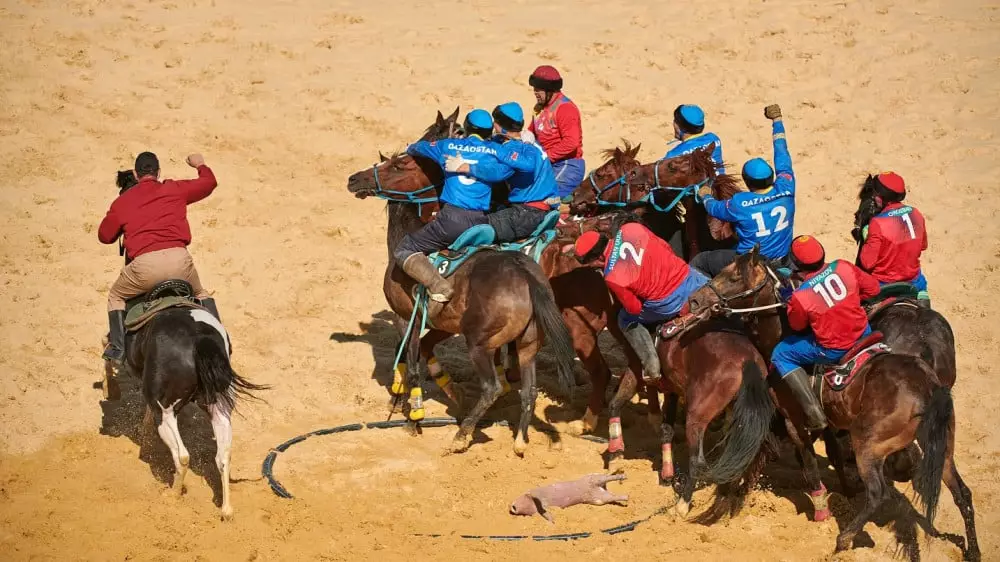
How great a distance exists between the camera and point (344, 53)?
720 inches

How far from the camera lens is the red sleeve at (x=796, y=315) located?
26.9ft

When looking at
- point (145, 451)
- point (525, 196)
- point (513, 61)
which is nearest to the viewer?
point (145, 451)

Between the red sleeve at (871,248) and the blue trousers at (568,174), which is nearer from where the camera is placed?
the red sleeve at (871,248)

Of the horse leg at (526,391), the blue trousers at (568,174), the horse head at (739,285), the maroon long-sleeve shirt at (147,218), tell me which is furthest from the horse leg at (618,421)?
the maroon long-sleeve shirt at (147,218)

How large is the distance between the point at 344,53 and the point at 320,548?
38.9 feet

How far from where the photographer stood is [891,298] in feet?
30.7

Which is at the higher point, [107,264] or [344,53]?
[344,53]

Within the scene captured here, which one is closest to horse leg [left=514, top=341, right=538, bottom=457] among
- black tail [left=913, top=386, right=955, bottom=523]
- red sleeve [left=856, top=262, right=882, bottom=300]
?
red sleeve [left=856, top=262, right=882, bottom=300]

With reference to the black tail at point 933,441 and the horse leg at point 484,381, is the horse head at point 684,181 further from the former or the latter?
the black tail at point 933,441

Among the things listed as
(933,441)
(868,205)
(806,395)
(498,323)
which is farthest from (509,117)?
(933,441)

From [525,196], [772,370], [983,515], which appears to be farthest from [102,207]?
[983,515]

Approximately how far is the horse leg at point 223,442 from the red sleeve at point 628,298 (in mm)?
3391

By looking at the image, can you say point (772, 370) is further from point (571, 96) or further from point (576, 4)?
point (576, 4)

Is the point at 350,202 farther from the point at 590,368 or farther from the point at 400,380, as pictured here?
the point at 590,368
